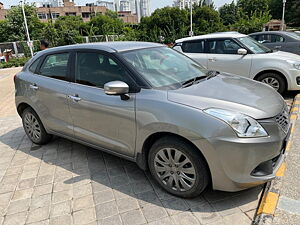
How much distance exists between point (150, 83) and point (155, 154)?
2.56ft

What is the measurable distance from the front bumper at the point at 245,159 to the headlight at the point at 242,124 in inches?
1.9

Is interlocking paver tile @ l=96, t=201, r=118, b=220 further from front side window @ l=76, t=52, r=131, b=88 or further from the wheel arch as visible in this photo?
front side window @ l=76, t=52, r=131, b=88

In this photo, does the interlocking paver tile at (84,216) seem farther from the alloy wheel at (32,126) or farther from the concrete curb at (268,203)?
the alloy wheel at (32,126)

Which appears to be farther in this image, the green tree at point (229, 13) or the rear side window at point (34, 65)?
the green tree at point (229, 13)

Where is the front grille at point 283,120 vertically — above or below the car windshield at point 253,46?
below

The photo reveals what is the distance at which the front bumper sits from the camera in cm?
228

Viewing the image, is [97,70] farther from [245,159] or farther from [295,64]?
[295,64]

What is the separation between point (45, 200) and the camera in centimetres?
294

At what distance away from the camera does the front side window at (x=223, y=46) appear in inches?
259

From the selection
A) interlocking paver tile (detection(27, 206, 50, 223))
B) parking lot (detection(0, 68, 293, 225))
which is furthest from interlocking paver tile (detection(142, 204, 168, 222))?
interlocking paver tile (detection(27, 206, 50, 223))

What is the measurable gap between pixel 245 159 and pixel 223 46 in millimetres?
5064

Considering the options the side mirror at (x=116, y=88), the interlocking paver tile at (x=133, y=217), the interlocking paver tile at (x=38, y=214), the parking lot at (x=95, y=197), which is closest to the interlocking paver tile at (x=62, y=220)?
the parking lot at (x=95, y=197)

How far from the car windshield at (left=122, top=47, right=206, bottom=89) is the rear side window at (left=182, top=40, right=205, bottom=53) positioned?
11.8 ft

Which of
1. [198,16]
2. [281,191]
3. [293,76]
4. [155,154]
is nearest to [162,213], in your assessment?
[155,154]
